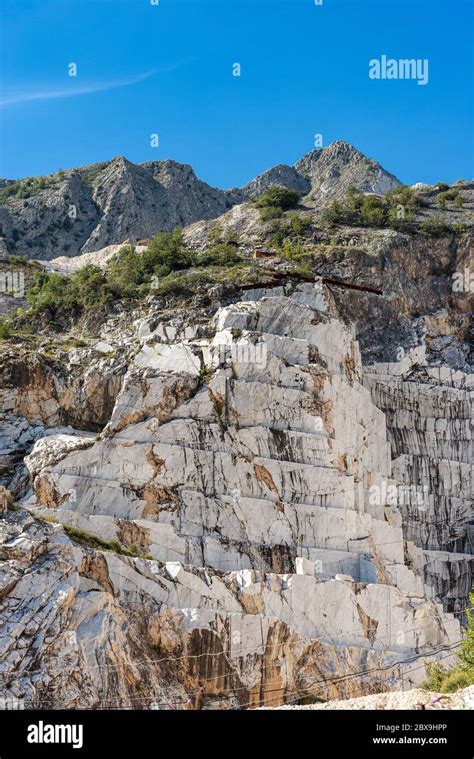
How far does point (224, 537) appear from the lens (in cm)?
3272

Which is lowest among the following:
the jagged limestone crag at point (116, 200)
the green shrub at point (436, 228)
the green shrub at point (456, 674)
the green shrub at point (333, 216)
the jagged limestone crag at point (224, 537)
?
the green shrub at point (456, 674)

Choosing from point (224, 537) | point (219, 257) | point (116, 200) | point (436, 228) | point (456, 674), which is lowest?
point (456, 674)

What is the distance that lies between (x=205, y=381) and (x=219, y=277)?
36.0 ft

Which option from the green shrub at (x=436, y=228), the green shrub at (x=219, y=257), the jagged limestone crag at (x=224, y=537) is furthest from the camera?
the green shrub at (x=436, y=228)

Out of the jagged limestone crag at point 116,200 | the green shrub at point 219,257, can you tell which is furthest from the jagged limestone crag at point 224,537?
the jagged limestone crag at point 116,200

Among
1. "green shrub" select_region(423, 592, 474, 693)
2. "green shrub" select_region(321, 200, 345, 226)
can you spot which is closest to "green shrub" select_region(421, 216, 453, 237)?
"green shrub" select_region(321, 200, 345, 226)

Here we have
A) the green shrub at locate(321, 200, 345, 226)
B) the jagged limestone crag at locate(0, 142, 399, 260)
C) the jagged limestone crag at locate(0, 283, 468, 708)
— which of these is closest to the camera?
the jagged limestone crag at locate(0, 283, 468, 708)

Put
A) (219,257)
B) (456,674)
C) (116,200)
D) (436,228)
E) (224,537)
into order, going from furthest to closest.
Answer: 1. (116,200)
2. (436,228)
3. (219,257)
4. (224,537)
5. (456,674)

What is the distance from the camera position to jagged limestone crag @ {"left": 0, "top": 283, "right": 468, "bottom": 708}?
81.7 feet

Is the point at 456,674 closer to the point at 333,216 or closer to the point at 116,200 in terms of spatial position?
the point at 333,216

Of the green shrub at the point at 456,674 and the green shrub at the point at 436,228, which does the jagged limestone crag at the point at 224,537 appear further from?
the green shrub at the point at 436,228

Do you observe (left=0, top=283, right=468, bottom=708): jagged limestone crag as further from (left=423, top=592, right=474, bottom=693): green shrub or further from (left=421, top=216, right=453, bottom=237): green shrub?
(left=421, top=216, right=453, bottom=237): green shrub

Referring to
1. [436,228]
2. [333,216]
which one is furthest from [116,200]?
[436,228]

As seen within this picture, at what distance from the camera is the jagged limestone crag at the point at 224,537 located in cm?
2491
